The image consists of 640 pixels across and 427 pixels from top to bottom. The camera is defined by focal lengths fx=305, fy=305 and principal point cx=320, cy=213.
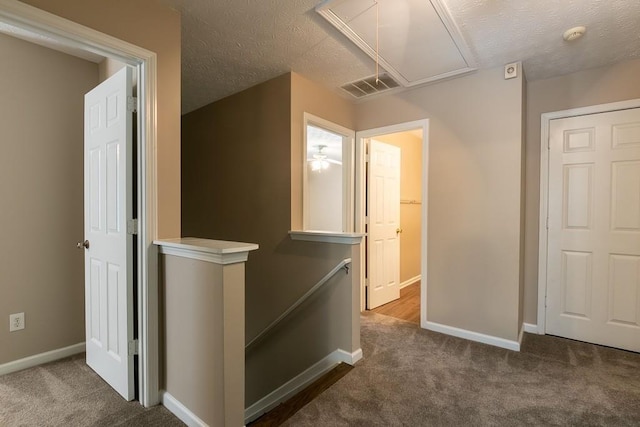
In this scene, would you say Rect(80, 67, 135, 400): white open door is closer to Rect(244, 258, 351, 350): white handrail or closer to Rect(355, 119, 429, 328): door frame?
Rect(244, 258, 351, 350): white handrail

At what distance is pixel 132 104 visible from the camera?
1794 millimetres

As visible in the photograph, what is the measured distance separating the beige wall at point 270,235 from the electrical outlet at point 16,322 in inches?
68.3

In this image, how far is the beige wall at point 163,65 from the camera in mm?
1665

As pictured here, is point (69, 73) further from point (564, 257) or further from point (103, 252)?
point (564, 257)

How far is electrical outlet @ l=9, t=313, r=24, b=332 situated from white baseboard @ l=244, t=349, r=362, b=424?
5.79 feet

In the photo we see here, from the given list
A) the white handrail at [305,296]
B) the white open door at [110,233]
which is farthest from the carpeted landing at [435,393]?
the white handrail at [305,296]

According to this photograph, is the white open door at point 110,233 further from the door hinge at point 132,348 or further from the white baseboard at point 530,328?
the white baseboard at point 530,328

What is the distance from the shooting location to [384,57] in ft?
8.09

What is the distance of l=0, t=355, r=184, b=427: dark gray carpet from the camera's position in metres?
1.66

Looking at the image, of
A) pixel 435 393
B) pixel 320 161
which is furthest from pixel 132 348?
pixel 320 161

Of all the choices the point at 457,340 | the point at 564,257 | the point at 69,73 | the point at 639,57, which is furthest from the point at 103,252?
the point at 639,57

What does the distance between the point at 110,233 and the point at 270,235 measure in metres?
1.36

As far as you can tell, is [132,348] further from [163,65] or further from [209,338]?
[163,65]

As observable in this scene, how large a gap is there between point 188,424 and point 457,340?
2264mm
